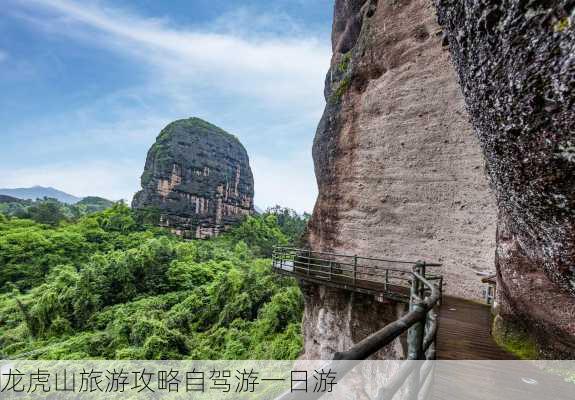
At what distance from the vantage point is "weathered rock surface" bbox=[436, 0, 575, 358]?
1.62 m

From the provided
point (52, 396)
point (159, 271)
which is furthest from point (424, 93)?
point (159, 271)

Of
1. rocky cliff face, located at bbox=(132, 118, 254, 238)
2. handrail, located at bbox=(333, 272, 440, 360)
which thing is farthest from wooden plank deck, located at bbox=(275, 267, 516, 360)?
rocky cliff face, located at bbox=(132, 118, 254, 238)

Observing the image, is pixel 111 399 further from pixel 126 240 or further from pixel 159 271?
pixel 126 240

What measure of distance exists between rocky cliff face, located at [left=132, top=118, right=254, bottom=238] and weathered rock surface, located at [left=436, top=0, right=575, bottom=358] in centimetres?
5061

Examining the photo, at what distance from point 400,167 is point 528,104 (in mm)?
7333

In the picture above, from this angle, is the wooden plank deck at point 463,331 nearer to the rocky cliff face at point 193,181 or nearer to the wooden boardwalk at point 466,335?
the wooden boardwalk at point 466,335

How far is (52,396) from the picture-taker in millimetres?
12711

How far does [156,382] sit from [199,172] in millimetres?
43823

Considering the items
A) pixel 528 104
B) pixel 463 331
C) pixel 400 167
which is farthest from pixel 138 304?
pixel 528 104

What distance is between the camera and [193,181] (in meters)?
53.1

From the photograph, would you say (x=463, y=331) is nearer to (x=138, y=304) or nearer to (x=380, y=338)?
(x=380, y=338)

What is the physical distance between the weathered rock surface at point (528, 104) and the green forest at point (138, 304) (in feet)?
47.1

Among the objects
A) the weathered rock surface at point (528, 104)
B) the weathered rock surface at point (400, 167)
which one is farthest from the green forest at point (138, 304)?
the weathered rock surface at point (528, 104)

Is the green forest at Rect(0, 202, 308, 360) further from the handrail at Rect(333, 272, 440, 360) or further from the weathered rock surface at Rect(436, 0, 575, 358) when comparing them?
the handrail at Rect(333, 272, 440, 360)
